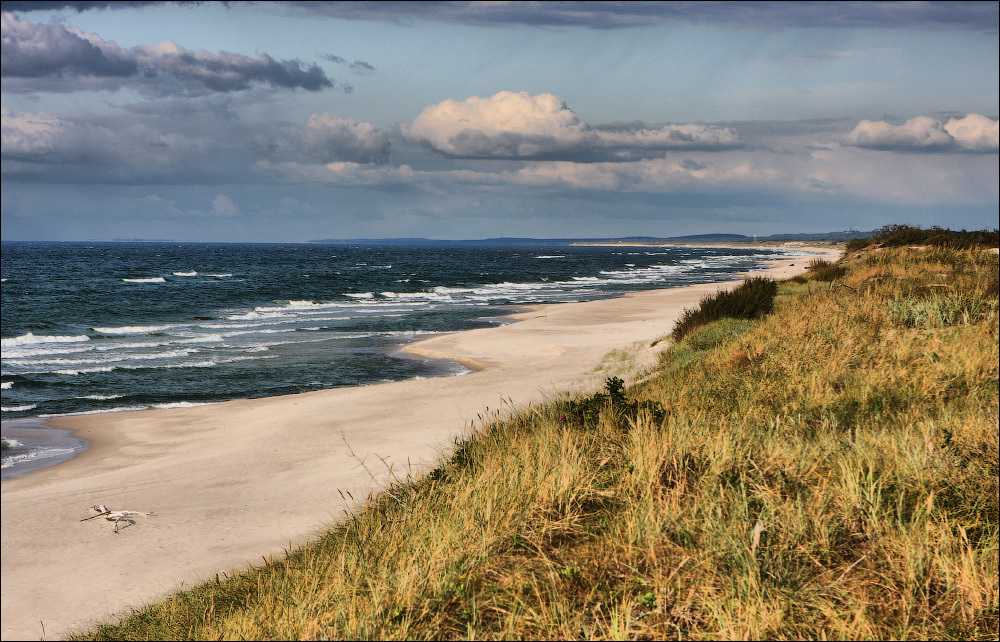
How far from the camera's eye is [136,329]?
109ft

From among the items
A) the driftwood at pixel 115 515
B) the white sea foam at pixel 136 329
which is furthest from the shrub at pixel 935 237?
the white sea foam at pixel 136 329

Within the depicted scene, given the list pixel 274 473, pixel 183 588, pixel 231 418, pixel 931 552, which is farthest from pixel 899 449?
pixel 231 418

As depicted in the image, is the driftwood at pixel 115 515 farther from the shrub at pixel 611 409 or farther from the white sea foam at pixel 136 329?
the white sea foam at pixel 136 329

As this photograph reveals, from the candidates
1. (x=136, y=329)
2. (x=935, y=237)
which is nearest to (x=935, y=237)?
(x=935, y=237)

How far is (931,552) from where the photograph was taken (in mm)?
4152

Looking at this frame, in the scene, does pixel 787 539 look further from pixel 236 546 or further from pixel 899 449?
pixel 236 546

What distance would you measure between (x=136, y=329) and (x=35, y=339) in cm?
402

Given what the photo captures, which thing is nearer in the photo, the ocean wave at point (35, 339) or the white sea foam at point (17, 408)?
the white sea foam at point (17, 408)

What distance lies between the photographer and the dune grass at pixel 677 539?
3.74 metres

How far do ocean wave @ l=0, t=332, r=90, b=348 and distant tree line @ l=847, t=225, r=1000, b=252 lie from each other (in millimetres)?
34630

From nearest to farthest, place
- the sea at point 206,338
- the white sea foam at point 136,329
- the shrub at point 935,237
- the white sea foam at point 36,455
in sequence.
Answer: the white sea foam at point 36,455 → the sea at point 206,338 → the shrub at point 935,237 → the white sea foam at point 136,329

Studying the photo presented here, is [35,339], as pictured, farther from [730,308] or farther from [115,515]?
[730,308]

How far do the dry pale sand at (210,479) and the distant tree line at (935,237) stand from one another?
15.0 meters

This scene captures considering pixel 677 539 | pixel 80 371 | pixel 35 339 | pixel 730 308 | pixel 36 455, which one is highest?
pixel 730 308
